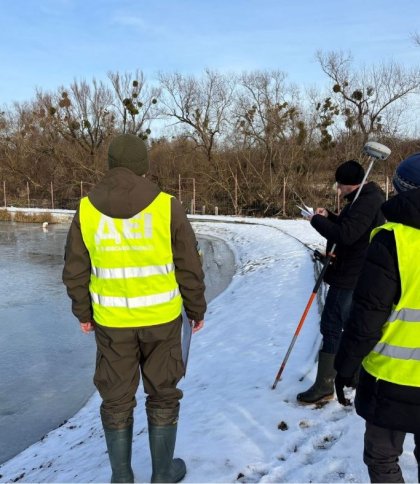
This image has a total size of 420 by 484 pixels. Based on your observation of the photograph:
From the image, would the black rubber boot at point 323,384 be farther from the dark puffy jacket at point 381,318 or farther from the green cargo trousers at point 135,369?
the dark puffy jacket at point 381,318

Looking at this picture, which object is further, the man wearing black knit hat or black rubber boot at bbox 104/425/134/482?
the man wearing black knit hat

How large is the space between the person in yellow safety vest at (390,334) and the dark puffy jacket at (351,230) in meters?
1.09

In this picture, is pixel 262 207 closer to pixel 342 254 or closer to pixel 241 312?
pixel 241 312

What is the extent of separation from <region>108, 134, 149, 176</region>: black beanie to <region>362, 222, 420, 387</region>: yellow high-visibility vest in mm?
1224

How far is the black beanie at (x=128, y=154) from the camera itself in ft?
7.93

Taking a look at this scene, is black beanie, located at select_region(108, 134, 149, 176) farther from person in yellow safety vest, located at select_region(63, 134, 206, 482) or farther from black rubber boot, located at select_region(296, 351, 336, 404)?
black rubber boot, located at select_region(296, 351, 336, 404)

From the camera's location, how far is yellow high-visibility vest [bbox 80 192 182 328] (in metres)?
2.33

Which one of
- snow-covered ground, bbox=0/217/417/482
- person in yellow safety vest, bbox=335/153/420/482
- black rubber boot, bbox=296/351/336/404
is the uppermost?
person in yellow safety vest, bbox=335/153/420/482

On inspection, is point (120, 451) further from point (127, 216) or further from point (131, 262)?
point (127, 216)

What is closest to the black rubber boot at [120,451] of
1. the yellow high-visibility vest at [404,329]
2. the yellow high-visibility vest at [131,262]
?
the yellow high-visibility vest at [131,262]

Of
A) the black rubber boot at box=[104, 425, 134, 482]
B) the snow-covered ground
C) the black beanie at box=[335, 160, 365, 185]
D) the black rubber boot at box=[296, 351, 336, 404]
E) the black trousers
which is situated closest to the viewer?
the black trousers

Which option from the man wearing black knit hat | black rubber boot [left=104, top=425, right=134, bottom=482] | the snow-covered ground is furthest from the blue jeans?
black rubber boot [left=104, top=425, right=134, bottom=482]

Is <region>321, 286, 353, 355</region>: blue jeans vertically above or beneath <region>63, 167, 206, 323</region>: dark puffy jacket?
beneath

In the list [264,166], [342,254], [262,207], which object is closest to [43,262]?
[342,254]
